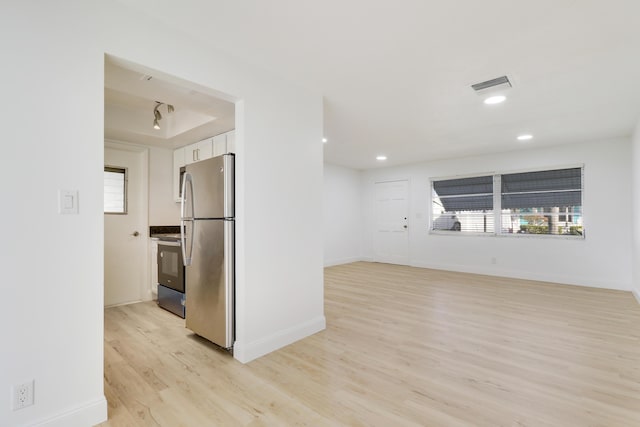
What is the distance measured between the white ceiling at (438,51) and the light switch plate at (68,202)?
1.15 m

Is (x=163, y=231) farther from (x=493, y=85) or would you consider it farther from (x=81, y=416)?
(x=493, y=85)

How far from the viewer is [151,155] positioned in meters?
4.44

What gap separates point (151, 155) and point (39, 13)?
3068mm

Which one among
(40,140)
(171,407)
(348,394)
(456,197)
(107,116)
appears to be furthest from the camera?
(456,197)

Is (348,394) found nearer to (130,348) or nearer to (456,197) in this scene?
(130,348)

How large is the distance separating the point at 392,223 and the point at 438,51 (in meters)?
5.53

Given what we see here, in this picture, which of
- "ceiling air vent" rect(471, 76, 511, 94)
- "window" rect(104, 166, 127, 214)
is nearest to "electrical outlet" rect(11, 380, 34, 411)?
"window" rect(104, 166, 127, 214)

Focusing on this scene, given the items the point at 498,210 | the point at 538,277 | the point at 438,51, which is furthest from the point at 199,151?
the point at 538,277

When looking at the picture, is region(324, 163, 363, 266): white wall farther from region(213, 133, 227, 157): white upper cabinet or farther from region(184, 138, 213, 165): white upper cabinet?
region(213, 133, 227, 157): white upper cabinet

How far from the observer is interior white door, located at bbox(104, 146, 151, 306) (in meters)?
4.08

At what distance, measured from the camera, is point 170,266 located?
374 centimetres

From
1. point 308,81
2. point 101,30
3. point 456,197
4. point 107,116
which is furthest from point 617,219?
point 107,116

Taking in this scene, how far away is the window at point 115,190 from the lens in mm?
4113

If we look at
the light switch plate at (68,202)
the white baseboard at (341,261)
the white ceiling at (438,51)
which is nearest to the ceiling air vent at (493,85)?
the white ceiling at (438,51)
